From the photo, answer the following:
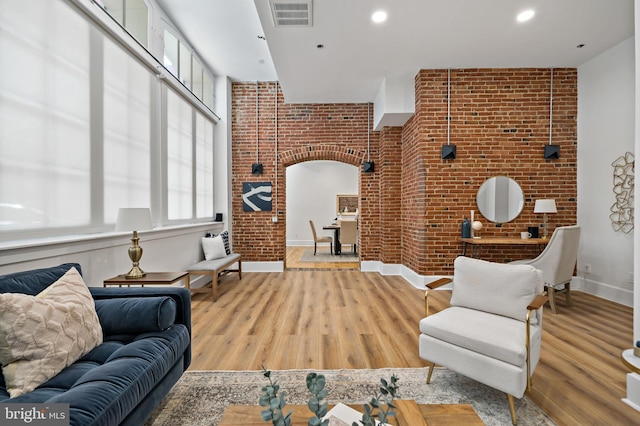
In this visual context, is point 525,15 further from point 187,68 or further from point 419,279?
point 187,68

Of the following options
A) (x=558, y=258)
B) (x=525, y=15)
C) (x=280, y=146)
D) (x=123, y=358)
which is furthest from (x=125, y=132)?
(x=558, y=258)

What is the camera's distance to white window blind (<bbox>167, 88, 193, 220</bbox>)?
4.18 m

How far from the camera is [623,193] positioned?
12.8 feet

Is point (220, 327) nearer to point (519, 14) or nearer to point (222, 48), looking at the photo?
point (222, 48)

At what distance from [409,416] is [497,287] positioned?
134 centimetres

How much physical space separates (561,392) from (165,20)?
5.56 metres

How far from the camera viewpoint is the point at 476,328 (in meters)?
1.93

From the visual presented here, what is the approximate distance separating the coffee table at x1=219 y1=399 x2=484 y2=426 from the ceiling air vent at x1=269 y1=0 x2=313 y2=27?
135 inches

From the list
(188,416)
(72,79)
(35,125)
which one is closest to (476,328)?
Result: (188,416)

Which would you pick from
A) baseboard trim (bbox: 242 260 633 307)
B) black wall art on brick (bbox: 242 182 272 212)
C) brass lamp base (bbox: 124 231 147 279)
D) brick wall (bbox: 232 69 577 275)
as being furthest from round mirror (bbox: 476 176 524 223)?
brass lamp base (bbox: 124 231 147 279)

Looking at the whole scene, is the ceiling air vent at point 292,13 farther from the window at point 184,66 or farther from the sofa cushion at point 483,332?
the sofa cushion at point 483,332

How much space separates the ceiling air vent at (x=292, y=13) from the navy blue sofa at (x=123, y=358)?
2.89 meters

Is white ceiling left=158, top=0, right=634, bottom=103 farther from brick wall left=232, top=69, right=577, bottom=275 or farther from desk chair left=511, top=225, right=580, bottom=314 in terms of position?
desk chair left=511, top=225, right=580, bottom=314

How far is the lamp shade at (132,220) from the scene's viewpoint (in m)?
2.52
